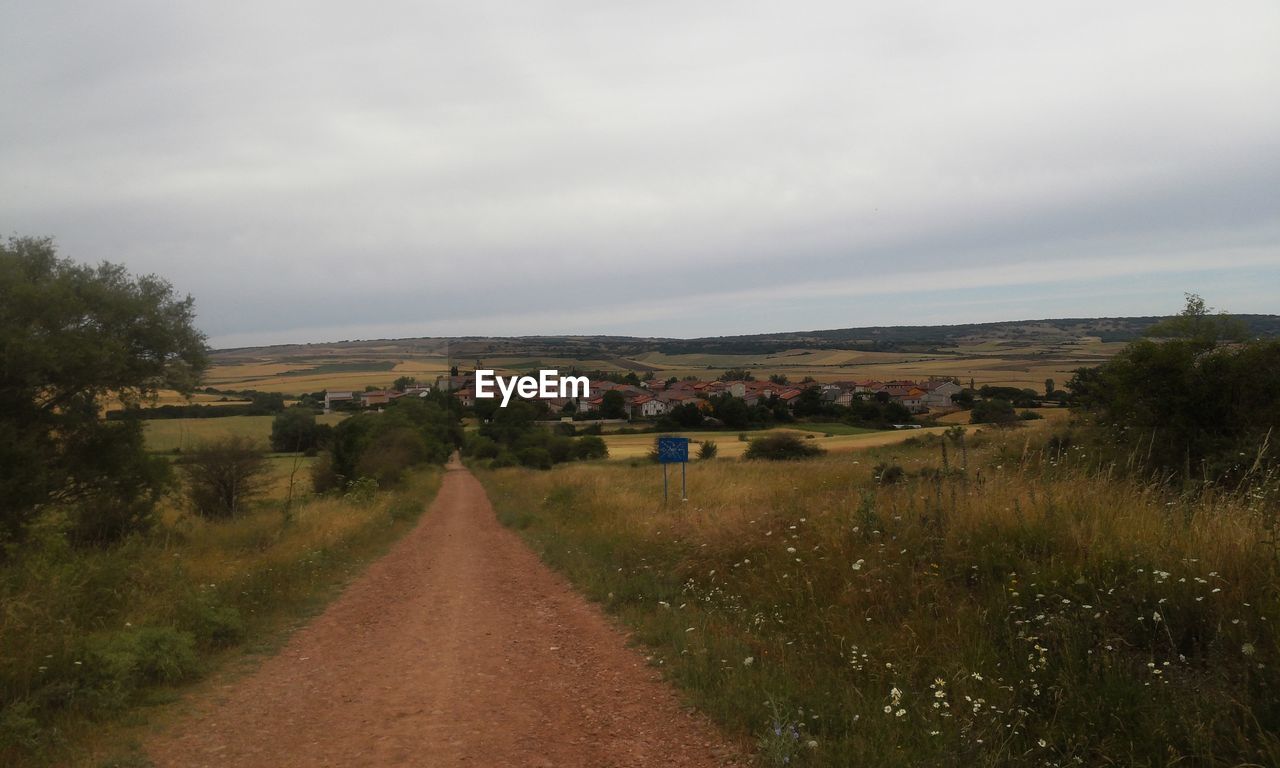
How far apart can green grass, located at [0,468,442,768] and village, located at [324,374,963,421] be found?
22135mm

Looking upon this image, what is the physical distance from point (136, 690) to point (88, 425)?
13.7 m

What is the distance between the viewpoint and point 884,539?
22.4ft

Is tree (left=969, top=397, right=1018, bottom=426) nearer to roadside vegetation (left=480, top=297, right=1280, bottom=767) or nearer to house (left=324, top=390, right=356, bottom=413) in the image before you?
roadside vegetation (left=480, top=297, right=1280, bottom=767)

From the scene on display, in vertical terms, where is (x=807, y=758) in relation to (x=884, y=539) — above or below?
below

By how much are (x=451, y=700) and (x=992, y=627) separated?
3.81m

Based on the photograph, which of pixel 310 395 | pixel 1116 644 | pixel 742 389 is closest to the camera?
pixel 1116 644

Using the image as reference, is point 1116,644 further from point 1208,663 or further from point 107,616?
point 107,616

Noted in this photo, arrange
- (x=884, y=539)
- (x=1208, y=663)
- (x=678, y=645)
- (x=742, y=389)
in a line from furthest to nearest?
(x=742, y=389)
(x=884, y=539)
(x=678, y=645)
(x=1208, y=663)

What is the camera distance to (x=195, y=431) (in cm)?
2633

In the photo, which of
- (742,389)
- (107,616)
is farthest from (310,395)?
(107,616)

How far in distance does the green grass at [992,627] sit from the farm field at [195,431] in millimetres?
16954

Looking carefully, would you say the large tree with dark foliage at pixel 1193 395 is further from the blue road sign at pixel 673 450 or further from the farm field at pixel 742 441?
the farm field at pixel 742 441

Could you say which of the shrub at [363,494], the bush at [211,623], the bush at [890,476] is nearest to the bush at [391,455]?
the shrub at [363,494]

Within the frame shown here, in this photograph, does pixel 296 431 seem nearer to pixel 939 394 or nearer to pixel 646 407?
pixel 646 407
